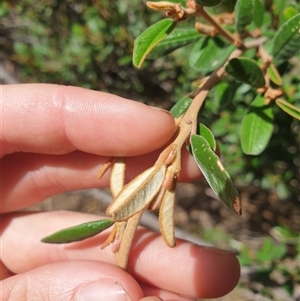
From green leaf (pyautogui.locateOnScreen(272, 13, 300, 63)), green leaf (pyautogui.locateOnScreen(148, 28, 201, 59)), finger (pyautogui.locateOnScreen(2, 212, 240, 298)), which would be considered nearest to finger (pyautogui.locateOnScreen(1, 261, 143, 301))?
finger (pyautogui.locateOnScreen(2, 212, 240, 298))

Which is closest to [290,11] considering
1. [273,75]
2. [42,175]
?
[273,75]

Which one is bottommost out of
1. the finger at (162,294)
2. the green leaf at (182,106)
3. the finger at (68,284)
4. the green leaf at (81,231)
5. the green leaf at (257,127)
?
the finger at (162,294)

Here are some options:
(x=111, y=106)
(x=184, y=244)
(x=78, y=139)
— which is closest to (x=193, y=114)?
(x=111, y=106)

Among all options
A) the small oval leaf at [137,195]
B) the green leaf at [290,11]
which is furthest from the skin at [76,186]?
the green leaf at [290,11]

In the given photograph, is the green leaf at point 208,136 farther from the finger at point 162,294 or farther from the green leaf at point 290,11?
the finger at point 162,294

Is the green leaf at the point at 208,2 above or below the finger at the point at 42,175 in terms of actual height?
above

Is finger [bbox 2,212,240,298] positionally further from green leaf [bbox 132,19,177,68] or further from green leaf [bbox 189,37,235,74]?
green leaf [bbox 132,19,177,68]

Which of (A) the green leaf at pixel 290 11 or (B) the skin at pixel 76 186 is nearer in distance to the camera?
(A) the green leaf at pixel 290 11
